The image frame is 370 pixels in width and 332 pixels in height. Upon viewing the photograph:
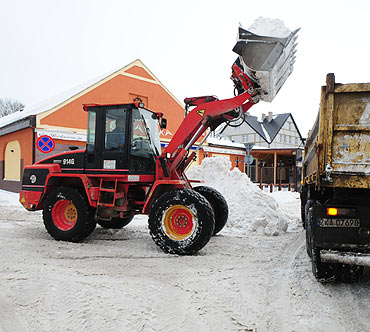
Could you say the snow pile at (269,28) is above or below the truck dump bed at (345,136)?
above

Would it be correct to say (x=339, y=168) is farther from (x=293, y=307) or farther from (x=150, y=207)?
(x=150, y=207)

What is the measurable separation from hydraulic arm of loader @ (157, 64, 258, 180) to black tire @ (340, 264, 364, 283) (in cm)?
305

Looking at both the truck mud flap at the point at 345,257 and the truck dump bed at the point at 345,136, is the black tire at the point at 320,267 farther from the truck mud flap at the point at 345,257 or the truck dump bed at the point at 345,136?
the truck dump bed at the point at 345,136

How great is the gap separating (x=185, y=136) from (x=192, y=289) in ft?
9.79

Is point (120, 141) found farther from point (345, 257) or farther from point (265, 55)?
point (345, 257)

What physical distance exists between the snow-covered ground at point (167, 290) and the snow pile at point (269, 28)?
132 inches

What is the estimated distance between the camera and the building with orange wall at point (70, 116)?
14.6 metres

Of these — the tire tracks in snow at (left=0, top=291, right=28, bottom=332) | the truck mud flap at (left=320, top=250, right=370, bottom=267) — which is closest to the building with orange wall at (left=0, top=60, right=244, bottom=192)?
the truck mud flap at (left=320, top=250, right=370, bottom=267)

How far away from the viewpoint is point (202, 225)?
5.37 m

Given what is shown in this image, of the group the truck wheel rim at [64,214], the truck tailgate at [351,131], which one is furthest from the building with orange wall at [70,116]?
the truck tailgate at [351,131]

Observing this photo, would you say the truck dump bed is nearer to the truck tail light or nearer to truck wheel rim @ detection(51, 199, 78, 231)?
the truck tail light

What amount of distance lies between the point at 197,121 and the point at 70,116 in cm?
1053

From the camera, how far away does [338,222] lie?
3.74 meters

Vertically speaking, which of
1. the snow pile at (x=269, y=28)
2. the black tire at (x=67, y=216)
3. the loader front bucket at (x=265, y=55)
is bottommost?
the black tire at (x=67, y=216)
